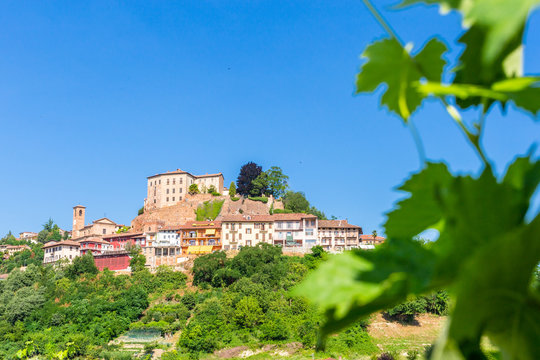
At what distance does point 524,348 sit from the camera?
0.94 ft

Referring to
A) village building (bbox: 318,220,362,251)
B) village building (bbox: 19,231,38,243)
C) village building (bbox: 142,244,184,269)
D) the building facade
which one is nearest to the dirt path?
village building (bbox: 318,220,362,251)

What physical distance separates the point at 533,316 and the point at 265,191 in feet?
141

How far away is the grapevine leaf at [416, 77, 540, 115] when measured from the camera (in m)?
0.26

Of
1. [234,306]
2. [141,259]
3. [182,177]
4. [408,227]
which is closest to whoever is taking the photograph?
[408,227]

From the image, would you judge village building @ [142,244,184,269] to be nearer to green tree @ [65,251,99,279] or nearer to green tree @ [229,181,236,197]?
green tree @ [65,251,99,279]

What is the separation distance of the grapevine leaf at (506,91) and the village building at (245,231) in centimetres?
3248

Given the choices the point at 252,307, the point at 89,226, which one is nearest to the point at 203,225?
the point at 252,307

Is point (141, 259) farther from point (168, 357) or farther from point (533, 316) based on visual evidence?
point (533, 316)

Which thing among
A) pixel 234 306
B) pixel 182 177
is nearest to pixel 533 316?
pixel 234 306

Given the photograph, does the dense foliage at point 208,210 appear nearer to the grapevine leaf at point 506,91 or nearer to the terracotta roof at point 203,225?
the terracotta roof at point 203,225

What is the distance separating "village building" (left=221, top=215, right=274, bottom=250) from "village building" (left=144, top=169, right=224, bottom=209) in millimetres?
9651

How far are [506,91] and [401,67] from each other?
0.37ft

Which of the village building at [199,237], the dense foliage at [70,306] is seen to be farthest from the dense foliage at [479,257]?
the village building at [199,237]

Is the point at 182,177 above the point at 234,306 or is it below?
above
